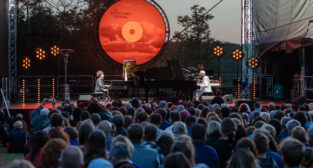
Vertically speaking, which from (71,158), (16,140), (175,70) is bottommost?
(16,140)

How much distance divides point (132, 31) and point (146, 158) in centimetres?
2108

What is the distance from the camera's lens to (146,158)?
5.06 m

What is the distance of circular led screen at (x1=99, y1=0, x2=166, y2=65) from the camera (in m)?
25.2

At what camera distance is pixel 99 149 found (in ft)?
14.8

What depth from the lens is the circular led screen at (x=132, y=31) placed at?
25156 millimetres

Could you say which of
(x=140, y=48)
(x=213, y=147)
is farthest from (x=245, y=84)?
(x=213, y=147)

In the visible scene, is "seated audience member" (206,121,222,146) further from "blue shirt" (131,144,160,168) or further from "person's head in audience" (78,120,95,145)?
"person's head in audience" (78,120,95,145)

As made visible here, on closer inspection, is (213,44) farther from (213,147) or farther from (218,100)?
(213,147)

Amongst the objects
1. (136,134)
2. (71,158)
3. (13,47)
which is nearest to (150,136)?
(136,134)

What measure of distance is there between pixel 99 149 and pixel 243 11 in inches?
771

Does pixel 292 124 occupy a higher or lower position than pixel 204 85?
lower

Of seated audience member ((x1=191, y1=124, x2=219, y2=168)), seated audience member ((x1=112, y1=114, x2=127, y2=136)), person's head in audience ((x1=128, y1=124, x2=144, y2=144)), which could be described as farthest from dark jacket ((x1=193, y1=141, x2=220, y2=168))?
seated audience member ((x1=112, y1=114, x2=127, y2=136))

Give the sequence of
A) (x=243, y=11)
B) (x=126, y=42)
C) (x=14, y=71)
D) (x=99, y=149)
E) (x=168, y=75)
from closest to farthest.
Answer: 1. (x=99, y=149)
2. (x=168, y=75)
3. (x=14, y=71)
4. (x=243, y=11)
5. (x=126, y=42)

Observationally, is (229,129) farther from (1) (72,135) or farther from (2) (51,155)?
(2) (51,155)
